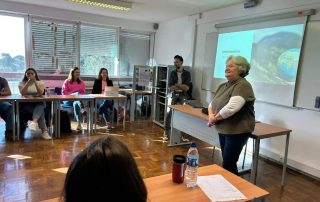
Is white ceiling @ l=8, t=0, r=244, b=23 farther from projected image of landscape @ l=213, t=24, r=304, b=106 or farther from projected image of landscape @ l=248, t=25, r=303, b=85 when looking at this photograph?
projected image of landscape @ l=248, t=25, r=303, b=85

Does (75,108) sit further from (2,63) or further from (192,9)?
(192,9)

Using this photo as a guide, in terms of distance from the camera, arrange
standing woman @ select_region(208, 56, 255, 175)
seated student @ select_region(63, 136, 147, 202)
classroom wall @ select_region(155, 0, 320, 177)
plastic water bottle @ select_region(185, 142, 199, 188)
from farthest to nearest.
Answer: classroom wall @ select_region(155, 0, 320, 177) → standing woman @ select_region(208, 56, 255, 175) → plastic water bottle @ select_region(185, 142, 199, 188) → seated student @ select_region(63, 136, 147, 202)

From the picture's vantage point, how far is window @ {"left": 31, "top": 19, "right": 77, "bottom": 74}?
A: 571 cm

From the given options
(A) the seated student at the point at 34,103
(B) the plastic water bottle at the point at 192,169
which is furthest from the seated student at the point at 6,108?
(B) the plastic water bottle at the point at 192,169

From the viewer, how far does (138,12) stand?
18.1ft

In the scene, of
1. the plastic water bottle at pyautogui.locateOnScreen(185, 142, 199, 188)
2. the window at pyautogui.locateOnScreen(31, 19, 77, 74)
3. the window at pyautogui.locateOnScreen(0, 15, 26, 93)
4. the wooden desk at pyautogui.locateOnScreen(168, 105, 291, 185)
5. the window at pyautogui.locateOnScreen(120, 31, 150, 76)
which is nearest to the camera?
the plastic water bottle at pyautogui.locateOnScreen(185, 142, 199, 188)

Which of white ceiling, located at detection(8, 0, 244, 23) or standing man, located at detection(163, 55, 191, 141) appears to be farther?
standing man, located at detection(163, 55, 191, 141)

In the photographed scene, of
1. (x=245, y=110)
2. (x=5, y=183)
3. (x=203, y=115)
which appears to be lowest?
(x=5, y=183)

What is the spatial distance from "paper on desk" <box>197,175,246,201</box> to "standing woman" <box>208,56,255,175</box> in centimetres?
87

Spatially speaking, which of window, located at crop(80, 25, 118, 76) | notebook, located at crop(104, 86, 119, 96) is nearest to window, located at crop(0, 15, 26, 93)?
window, located at crop(80, 25, 118, 76)

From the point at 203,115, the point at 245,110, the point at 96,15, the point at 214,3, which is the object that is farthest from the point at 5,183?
the point at 96,15

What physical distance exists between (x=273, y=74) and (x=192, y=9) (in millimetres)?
2153

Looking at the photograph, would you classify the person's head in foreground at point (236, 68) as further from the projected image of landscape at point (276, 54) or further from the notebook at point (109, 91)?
the notebook at point (109, 91)

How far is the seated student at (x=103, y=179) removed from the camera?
0.59m
